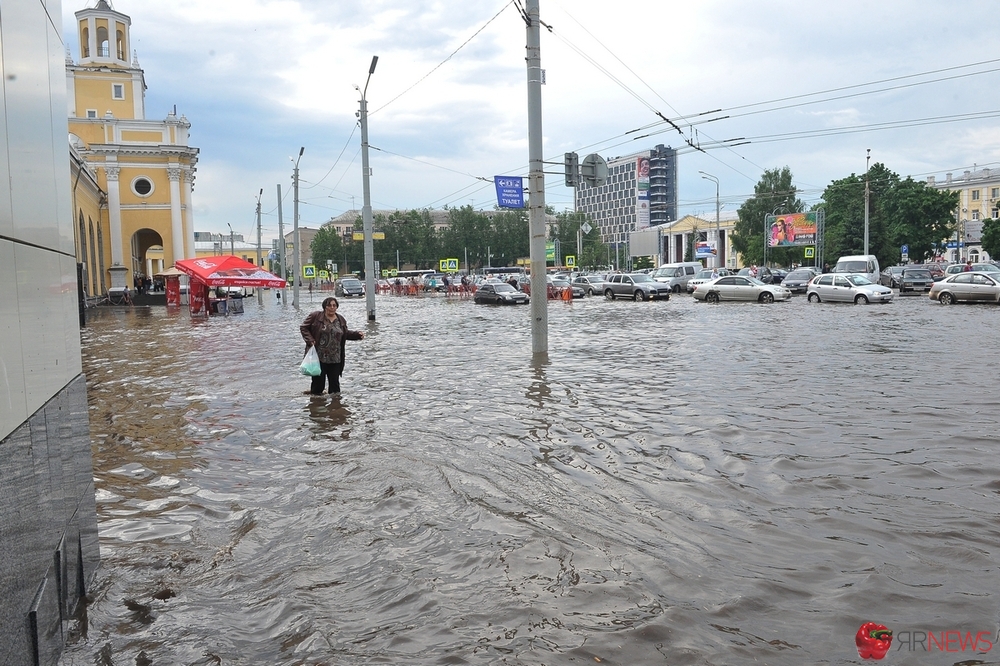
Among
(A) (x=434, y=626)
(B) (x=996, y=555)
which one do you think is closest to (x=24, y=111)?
(A) (x=434, y=626)

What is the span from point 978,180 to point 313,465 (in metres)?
128

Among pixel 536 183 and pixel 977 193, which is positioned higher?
pixel 977 193

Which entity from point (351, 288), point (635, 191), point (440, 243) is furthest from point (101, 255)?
point (635, 191)

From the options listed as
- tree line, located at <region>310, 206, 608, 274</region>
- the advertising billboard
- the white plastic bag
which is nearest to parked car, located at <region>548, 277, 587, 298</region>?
the advertising billboard

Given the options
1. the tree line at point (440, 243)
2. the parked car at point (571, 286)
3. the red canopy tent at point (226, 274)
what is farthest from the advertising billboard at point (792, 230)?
the red canopy tent at point (226, 274)

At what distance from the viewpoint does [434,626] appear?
4.18 m

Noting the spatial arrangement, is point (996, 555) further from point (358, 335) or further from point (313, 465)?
point (358, 335)

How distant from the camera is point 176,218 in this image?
5731 centimetres

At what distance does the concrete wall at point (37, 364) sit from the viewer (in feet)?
9.39

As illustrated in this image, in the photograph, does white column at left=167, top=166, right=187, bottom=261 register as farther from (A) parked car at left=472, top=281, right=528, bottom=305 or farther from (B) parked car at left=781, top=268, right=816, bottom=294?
(B) parked car at left=781, top=268, right=816, bottom=294

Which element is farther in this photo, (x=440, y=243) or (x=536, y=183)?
(x=440, y=243)

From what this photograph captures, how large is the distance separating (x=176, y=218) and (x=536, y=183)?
4744 centimetres

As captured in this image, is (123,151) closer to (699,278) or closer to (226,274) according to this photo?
(226,274)

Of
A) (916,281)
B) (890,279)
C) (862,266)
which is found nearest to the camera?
(916,281)
